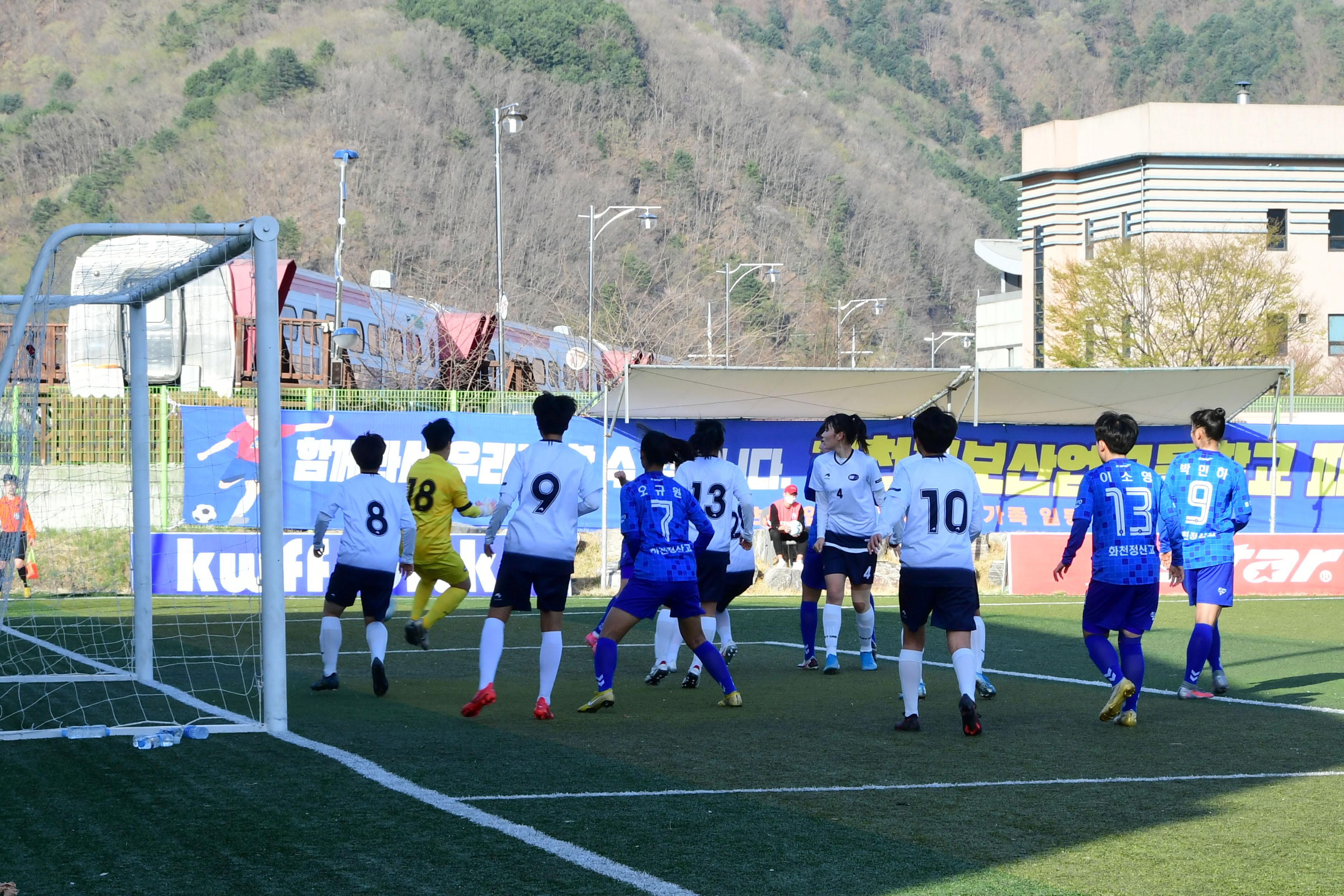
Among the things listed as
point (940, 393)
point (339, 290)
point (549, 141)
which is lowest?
point (940, 393)

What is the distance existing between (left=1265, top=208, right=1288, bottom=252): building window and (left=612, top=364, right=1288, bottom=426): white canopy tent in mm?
33759

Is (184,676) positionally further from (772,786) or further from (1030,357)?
(1030,357)

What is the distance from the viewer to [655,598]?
27.5ft

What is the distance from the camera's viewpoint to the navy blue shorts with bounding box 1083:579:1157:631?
831 centimetres

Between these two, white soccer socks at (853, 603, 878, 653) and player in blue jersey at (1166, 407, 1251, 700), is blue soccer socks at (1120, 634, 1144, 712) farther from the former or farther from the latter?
white soccer socks at (853, 603, 878, 653)

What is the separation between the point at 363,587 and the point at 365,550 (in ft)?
0.89

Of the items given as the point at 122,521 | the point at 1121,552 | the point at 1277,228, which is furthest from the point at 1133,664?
the point at 1277,228

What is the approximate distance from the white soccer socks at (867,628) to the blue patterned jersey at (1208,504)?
7.97ft

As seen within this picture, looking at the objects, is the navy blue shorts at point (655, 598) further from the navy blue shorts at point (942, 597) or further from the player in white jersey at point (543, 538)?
the navy blue shorts at point (942, 597)

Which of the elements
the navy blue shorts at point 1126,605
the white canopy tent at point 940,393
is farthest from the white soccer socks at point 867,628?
the white canopy tent at point 940,393

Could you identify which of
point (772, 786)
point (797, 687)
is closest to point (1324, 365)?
point (797, 687)

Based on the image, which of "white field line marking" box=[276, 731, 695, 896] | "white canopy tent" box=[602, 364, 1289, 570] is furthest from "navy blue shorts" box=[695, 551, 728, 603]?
"white canopy tent" box=[602, 364, 1289, 570]

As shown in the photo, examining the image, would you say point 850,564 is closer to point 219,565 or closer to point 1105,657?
point 1105,657

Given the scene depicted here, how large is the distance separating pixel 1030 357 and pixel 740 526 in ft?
176
